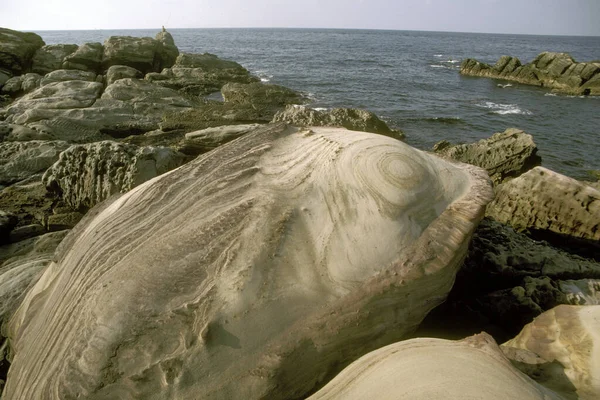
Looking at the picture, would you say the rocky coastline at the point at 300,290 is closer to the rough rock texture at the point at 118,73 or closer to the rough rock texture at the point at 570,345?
the rough rock texture at the point at 570,345

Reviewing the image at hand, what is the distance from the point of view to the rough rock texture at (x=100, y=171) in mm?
3965

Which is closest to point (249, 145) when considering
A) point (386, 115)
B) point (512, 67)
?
point (386, 115)

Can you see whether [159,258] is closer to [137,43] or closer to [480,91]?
[137,43]

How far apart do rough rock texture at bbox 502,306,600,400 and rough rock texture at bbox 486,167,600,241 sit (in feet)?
7.01

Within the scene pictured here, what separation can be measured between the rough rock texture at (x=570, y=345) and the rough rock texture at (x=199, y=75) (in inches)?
515

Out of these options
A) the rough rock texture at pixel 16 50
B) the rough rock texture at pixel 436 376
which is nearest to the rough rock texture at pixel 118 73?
the rough rock texture at pixel 16 50

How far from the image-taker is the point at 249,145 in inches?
98.3

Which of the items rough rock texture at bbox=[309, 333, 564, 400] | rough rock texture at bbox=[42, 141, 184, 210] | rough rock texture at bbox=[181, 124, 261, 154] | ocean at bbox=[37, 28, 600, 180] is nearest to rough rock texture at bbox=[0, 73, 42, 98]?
rough rock texture at bbox=[181, 124, 261, 154]

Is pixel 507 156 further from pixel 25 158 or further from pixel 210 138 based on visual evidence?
pixel 25 158

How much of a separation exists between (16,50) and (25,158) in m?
12.0

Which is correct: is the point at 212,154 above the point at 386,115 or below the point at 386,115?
above

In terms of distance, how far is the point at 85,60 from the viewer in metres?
14.7

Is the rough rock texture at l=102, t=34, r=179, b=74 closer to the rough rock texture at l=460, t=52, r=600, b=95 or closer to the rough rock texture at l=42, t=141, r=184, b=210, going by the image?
the rough rock texture at l=42, t=141, r=184, b=210

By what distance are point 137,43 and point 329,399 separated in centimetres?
1880
